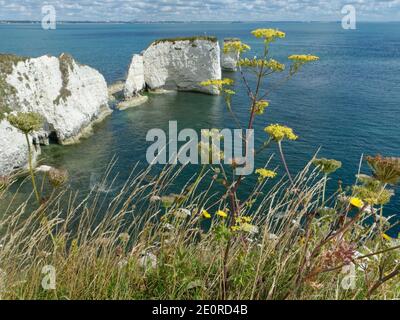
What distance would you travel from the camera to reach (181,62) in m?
51.4

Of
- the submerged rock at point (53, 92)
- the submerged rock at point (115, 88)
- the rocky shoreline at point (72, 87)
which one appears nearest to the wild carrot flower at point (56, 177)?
the rocky shoreline at point (72, 87)

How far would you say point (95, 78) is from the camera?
37562mm

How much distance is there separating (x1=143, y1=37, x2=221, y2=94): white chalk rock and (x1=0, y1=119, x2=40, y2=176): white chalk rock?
27673 millimetres

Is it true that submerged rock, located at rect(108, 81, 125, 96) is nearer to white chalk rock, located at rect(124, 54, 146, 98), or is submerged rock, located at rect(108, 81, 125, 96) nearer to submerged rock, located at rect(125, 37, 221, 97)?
white chalk rock, located at rect(124, 54, 146, 98)

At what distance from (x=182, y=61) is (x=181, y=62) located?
200 mm

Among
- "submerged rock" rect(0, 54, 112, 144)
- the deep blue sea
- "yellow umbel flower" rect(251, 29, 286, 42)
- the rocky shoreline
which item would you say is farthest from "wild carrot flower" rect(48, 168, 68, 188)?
"submerged rock" rect(0, 54, 112, 144)

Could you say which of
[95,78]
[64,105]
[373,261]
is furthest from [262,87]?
[373,261]

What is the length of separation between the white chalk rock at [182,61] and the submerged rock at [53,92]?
14.8 metres

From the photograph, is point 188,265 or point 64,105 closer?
point 188,265

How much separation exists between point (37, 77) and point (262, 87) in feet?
93.4

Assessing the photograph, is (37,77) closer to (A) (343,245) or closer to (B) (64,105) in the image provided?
(B) (64,105)

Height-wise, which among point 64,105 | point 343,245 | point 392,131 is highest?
point 343,245

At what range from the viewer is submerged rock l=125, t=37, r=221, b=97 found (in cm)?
5075
